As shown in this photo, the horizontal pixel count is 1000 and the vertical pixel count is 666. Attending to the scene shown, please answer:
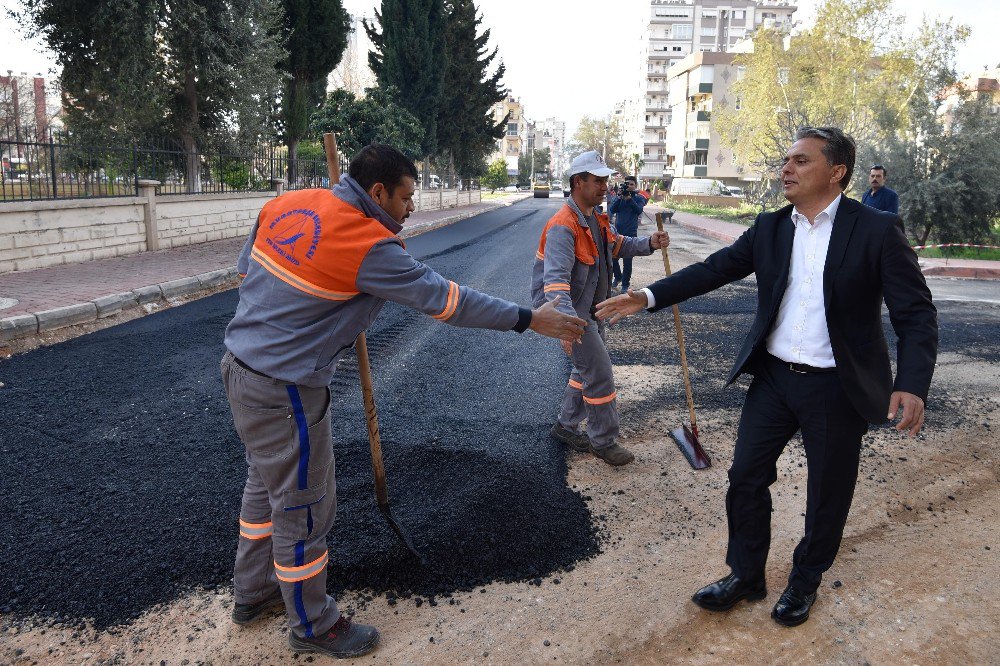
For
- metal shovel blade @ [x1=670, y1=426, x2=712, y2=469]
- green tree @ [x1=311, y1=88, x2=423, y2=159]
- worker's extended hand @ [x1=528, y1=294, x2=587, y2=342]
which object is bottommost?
metal shovel blade @ [x1=670, y1=426, x2=712, y2=469]

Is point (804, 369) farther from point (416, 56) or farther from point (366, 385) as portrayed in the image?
point (416, 56)

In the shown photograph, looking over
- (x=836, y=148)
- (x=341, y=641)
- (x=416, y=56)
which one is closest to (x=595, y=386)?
(x=836, y=148)

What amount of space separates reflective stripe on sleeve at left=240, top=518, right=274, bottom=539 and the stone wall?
9896mm

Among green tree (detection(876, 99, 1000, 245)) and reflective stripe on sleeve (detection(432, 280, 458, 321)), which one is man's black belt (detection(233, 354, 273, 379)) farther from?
green tree (detection(876, 99, 1000, 245))

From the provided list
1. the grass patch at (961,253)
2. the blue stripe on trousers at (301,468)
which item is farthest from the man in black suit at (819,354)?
the grass patch at (961,253)

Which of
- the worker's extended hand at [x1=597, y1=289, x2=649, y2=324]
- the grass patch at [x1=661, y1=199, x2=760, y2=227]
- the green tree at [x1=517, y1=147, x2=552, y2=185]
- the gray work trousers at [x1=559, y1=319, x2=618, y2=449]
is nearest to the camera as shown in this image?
the worker's extended hand at [x1=597, y1=289, x2=649, y2=324]

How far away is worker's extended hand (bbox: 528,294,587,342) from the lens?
Answer: 283cm

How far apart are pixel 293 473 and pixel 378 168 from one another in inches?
42.8

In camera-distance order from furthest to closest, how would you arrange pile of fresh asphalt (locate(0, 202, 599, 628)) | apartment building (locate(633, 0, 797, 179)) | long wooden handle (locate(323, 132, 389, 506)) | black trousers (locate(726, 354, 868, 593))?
apartment building (locate(633, 0, 797, 179)) → pile of fresh asphalt (locate(0, 202, 599, 628)) → long wooden handle (locate(323, 132, 389, 506)) → black trousers (locate(726, 354, 868, 593))

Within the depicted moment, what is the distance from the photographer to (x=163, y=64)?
17438mm

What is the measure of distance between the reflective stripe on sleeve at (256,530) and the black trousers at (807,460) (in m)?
1.84

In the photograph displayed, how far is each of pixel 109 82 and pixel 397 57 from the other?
46.3 feet

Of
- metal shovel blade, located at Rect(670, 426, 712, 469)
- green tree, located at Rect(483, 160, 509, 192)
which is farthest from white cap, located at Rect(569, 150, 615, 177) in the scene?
green tree, located at Rect(483, 160, 509, 192)

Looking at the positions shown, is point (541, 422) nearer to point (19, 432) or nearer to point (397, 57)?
point (19, 432)
